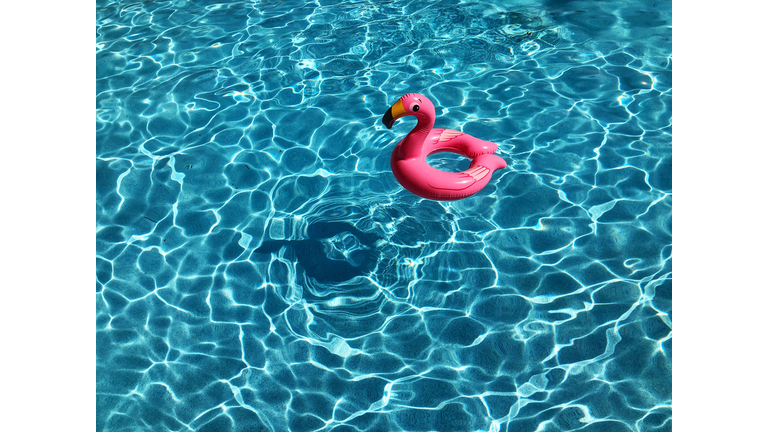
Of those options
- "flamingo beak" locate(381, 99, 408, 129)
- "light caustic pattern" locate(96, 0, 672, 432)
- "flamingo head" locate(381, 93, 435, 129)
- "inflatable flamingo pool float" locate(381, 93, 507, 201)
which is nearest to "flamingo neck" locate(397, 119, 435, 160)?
"inflatable flamingo pool float" locate(381, 93, 507, 201)

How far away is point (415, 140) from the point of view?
4.34 m

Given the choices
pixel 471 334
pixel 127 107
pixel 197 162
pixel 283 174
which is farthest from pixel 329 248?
pixel 127 107

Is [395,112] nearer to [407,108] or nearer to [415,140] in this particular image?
[407,108]

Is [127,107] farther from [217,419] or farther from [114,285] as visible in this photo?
[217,419]

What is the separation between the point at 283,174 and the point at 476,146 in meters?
1.85

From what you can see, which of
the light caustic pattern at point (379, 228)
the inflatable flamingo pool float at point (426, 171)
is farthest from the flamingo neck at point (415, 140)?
the light caustic pattern at point (379, 228)

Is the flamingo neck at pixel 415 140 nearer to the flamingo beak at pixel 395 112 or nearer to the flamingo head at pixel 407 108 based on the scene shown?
the flamingo head at pixel 407 108

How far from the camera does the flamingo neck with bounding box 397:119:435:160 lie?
14.0 feet

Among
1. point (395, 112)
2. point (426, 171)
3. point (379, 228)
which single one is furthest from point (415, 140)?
point (379, 228)

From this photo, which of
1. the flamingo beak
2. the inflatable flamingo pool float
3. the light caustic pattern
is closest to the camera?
the light caustic pattern

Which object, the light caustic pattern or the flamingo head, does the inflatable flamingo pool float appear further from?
the light caustic pattern

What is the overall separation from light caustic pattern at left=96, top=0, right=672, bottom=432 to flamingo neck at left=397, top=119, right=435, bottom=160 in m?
0.74

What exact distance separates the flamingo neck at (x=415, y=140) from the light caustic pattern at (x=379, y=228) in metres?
0.74

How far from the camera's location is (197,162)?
216 inches
